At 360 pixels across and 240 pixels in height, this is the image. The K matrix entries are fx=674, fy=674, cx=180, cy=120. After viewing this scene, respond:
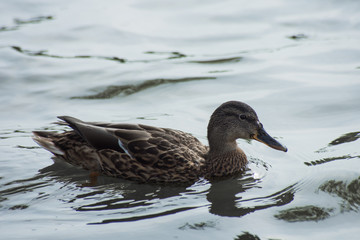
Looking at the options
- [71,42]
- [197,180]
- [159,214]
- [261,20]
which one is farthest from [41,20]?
[159,214]

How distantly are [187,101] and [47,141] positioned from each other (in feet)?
8.72

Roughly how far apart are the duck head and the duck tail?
186 centimetres

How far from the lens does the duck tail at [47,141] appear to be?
8.21 meters

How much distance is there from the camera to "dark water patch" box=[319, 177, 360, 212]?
21.9ft

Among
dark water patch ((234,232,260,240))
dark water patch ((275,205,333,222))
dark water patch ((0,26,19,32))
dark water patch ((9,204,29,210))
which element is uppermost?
dark water patch ((0,26,19,32))

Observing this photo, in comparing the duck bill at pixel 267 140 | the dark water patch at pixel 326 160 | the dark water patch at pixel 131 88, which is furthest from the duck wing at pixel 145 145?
the dark water patch at pixel 131 88

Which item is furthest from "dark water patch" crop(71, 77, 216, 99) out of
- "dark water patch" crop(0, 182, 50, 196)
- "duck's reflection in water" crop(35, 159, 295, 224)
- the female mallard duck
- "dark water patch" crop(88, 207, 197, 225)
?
"dark water patch" crop(88, 207, 197, 225)

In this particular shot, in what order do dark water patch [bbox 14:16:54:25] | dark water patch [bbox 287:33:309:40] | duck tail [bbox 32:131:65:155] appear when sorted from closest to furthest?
duck tail [bbox 32:131:65:155], dark water patch [bbox 287:33:309:40], dark water patch [bbox 14:16:54:25]

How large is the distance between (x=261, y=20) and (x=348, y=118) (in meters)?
5.03

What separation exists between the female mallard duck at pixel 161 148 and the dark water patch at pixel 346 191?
0.74 meters

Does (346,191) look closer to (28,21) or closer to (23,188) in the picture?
(23,188)

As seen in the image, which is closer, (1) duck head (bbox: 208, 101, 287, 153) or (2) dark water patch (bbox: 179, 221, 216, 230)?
(2) dark water patch (bbox: 179, 221, 216, 230)

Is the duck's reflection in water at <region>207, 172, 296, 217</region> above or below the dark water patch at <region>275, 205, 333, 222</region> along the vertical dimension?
above

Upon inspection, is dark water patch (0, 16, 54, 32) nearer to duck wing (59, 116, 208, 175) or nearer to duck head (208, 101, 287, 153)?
duck wing (59, 116, 208, 175)
